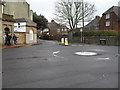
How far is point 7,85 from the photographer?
4.06m

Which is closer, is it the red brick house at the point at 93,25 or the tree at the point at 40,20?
the tree at the point at 40,20

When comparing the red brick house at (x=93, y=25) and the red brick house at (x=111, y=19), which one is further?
the red brick house at (x=93, y=25)

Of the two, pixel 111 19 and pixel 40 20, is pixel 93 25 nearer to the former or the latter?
pixel 111 19

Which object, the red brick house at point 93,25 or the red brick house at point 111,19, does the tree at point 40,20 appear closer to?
the red brick house at point 93,25

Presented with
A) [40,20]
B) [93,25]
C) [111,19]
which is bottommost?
[93,25]

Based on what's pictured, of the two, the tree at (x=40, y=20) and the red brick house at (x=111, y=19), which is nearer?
the red brick house at (x=111, y=19)

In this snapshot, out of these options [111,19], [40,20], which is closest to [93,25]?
[111,19]

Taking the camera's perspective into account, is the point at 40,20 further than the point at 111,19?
Yes

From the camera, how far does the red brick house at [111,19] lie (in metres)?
40.4

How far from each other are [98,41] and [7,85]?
25.4m

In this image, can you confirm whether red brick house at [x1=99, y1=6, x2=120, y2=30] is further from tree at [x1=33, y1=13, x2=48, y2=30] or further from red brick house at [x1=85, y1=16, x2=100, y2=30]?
tree at [x1=33, y1=13, x2=48, y2=30]

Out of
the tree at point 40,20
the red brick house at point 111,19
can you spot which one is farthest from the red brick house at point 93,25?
the tree at point 40,20

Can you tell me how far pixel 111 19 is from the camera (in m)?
41.3

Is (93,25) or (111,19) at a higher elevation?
(111,19)
